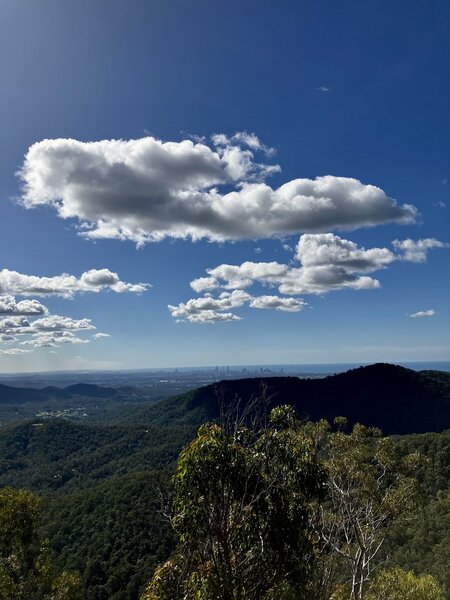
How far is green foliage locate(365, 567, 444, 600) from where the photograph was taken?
1734cm

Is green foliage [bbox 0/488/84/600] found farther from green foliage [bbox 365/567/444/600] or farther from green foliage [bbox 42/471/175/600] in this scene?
green foliage [bbox 42/471/175/600]

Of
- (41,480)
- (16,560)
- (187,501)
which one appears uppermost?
(187,501)

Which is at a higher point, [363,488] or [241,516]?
[241,516]

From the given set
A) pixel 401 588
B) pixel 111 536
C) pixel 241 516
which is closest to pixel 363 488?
pixel 401 588

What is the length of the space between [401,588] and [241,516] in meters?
14.0

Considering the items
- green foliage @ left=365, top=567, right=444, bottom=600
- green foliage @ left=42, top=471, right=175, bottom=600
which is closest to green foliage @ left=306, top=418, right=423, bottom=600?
green foliage @ left=365, top=567, right=444, bottom=600

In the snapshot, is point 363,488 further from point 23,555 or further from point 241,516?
point 23,555

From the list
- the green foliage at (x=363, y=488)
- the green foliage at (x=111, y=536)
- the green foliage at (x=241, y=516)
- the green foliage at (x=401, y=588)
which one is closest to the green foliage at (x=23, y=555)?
the green foliage at (x=241, y=516)

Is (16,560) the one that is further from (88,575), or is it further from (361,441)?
(88,575)

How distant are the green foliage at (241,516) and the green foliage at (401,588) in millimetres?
11434

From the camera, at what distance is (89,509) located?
11712 cm

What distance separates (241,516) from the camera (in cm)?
864

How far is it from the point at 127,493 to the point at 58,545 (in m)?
20.5

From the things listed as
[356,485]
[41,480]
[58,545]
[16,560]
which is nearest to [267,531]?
[16,560]
